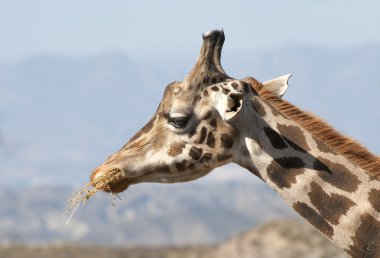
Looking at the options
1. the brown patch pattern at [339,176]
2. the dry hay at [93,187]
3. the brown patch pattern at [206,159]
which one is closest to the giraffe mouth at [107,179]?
the dry hay at [93,187]

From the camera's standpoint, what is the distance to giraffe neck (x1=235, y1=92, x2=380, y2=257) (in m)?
13.6

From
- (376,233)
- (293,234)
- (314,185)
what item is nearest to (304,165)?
(314,185)

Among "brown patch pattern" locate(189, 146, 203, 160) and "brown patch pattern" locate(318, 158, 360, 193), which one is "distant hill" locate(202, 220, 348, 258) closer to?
"brown patch pattern" locate(189, 146, 203, 160)

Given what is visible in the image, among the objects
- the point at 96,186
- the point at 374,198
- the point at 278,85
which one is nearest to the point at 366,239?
the point at 374,198

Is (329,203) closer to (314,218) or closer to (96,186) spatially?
(314,218)

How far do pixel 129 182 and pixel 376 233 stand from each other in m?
3.26

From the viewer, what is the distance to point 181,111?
570 inches

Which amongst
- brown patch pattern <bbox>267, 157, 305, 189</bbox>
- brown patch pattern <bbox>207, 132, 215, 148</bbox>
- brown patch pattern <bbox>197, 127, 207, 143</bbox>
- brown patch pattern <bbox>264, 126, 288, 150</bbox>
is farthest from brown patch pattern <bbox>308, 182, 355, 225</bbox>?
brown patch pattern <bbox>197, 127, 207, 143</bbox>

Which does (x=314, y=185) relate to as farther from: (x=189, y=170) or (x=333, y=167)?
(x=189, y=170)

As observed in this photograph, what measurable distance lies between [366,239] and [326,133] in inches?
57.9

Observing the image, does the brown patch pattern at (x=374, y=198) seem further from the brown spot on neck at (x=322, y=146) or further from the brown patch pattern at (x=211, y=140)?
the brown patch pattern at (x=211, y=140)

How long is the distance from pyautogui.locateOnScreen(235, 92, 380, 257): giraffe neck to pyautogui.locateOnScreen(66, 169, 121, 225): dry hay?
1600 millimetres

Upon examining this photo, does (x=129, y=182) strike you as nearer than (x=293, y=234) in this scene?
Yes

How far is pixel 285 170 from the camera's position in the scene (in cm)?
1414
